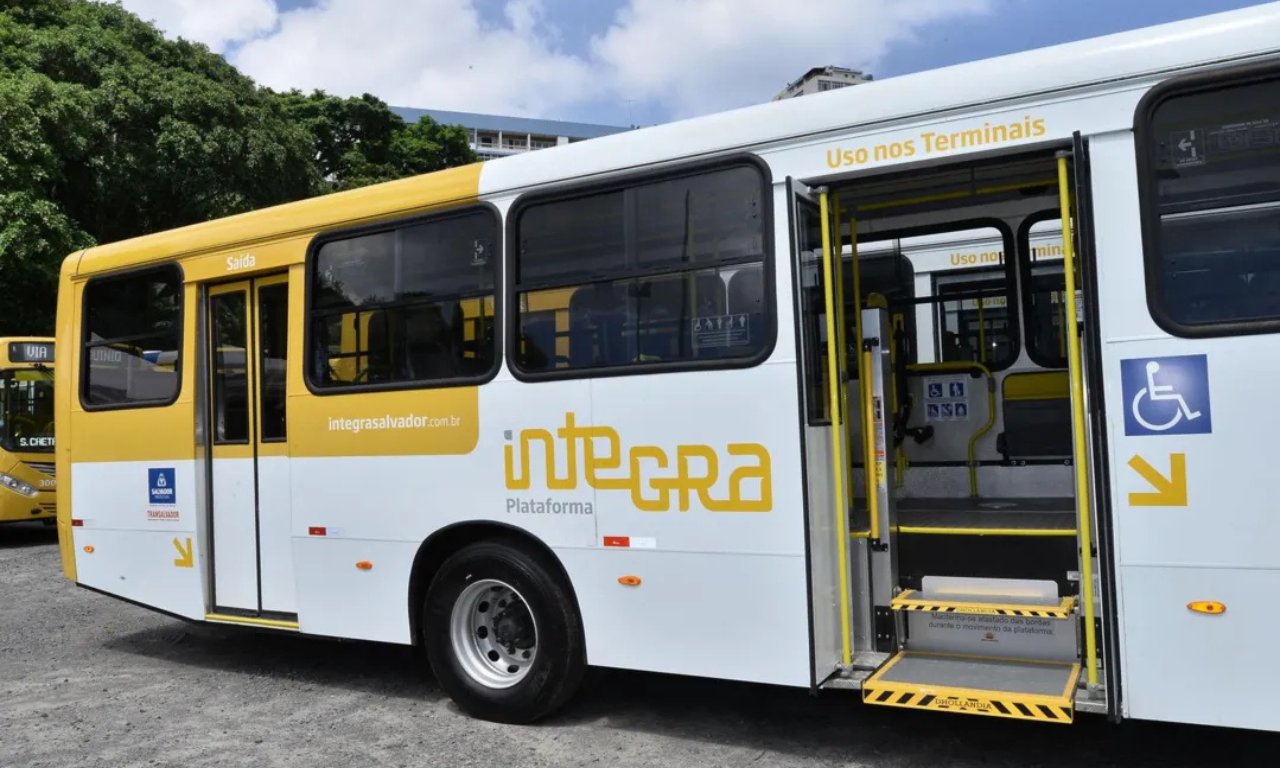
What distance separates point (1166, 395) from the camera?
13.1 feet

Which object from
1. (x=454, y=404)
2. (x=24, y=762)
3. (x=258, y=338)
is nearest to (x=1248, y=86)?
(x=454, y=404)

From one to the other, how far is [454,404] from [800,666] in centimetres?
236

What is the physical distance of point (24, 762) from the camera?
5324mm

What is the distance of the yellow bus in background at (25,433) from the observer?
1441cm

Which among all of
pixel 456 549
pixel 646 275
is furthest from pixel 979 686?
pixel 456 549

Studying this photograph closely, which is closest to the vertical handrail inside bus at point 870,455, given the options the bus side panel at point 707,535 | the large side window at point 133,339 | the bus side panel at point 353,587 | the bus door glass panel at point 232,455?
the bus side panel at point 707,535

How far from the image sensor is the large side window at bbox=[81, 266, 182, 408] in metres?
7.15

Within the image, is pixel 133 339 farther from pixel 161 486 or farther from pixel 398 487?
pixel 398 487

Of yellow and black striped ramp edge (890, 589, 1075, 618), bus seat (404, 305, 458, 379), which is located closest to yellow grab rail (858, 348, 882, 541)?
yellow and black striped ramp edge (890, 589, 1075, 618)

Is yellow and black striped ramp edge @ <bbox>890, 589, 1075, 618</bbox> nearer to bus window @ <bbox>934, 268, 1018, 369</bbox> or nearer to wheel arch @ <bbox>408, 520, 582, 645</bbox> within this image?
wheel arch @ <bbox>408, 520, 582, 645</bbox>

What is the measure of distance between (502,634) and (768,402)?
2.13 meters

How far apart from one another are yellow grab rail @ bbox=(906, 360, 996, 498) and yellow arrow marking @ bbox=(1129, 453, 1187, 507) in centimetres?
228

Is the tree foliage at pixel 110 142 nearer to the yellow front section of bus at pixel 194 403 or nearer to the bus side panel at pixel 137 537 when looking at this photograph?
the yellow front section of bus at pixel 194 403

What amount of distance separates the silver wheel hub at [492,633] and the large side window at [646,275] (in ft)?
4.31
